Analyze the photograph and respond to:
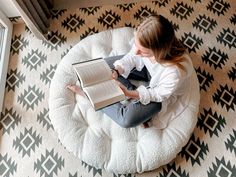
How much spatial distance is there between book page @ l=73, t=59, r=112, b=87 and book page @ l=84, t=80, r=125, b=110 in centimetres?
2

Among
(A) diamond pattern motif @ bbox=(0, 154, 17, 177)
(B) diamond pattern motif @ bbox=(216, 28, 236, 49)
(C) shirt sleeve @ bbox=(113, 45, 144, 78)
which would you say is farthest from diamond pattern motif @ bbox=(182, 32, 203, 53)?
(A) diamond pattern motif @ bbox=(0, 154, 17, 177)

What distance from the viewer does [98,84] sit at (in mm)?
1161

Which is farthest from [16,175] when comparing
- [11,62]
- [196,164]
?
[196,164]

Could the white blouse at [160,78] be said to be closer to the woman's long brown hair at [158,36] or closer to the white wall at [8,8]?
the woman's long brown hair at [158,36]

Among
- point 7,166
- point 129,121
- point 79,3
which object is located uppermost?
point 79,3

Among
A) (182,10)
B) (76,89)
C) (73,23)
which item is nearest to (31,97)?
(76,89)

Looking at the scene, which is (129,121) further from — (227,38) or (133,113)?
(227,38)

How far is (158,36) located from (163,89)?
241 mm

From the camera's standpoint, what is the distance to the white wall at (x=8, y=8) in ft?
5.28

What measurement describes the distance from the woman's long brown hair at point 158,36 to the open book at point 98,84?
218mm

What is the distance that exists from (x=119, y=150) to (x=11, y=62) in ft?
2.81

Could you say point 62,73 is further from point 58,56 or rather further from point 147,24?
point 147,24

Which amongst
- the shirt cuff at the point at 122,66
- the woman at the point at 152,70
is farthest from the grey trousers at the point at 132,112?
the shirt cuff at the point at 122,66

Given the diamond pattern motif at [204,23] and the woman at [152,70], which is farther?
the diamond pattern motif at [204,23]
